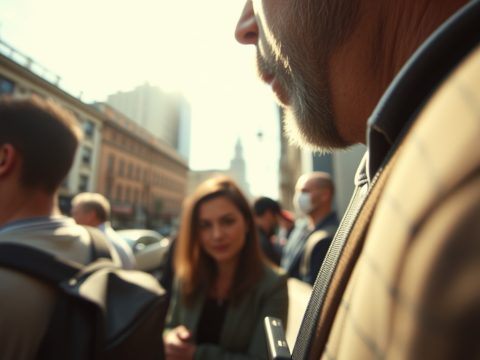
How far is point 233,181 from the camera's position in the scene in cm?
240

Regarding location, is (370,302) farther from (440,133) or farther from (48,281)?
(48,281)

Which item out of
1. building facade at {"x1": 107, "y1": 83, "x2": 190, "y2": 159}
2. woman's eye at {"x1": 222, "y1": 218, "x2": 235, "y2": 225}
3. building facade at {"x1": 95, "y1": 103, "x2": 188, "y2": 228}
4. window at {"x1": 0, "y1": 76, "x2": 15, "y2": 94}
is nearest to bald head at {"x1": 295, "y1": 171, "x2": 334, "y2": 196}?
woman's eye at {"x1": 222, "y1": 218, "x2": 235, "y2": 225}

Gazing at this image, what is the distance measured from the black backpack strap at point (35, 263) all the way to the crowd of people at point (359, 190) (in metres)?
0.03

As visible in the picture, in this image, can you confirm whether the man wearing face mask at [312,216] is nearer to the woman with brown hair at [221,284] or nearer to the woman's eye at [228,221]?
the woman with brown hair at [221,284]

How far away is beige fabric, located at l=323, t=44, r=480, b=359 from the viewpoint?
206 mm

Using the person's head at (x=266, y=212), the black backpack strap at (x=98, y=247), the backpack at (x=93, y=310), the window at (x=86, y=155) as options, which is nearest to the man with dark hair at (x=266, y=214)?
the person's head at (x=266, y=212)

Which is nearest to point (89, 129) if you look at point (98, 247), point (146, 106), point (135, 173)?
point (135, 173)

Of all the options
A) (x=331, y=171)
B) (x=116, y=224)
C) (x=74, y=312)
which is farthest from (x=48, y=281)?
(x=116, y=224)

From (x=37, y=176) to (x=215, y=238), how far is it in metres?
1.12

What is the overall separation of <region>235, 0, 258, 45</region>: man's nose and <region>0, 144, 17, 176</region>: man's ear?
1.09 metres

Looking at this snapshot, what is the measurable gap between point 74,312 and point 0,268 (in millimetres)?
260

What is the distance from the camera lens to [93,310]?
1.02 metres

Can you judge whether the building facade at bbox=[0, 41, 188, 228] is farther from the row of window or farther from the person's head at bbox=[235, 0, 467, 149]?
the person's head at bbox=[235, 0, 467, 149]

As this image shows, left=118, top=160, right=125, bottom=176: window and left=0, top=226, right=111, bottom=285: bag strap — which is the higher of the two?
left=118, top=160, right=125, bottom=176: window
